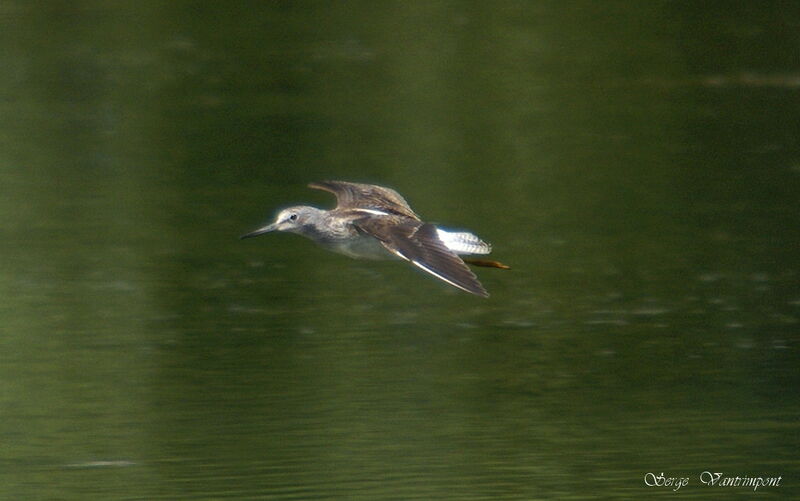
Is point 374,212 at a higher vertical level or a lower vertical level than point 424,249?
higher

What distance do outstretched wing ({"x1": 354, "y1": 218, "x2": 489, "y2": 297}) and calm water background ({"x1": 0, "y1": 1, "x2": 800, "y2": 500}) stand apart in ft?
5.29

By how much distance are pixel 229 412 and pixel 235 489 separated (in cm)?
145

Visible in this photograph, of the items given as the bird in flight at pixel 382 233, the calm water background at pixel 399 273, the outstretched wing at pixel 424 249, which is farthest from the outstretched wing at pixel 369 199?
the calm water background at pixel 399 273

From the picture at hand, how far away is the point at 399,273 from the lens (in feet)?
55.5

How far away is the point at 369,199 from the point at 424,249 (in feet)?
7.78

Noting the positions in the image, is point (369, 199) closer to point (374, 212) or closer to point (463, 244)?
point (374, 212)

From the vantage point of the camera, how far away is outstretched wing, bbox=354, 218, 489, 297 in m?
10.8

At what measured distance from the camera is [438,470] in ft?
39.2

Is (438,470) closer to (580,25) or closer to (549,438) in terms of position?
(549,438)

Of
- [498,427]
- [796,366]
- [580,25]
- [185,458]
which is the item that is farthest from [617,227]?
[580,25]

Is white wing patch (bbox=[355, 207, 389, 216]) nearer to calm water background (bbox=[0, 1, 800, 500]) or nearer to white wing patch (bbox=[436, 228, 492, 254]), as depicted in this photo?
white wing patch (bbox=[436, 228, 492, 254])

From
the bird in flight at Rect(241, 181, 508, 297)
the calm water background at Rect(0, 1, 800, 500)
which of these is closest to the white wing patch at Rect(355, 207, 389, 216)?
the bird in flight at Rect(241, 181, 508, 297)

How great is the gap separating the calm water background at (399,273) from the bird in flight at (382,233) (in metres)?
1.28

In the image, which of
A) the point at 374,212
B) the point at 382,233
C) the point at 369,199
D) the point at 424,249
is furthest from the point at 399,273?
the point at 424,249
